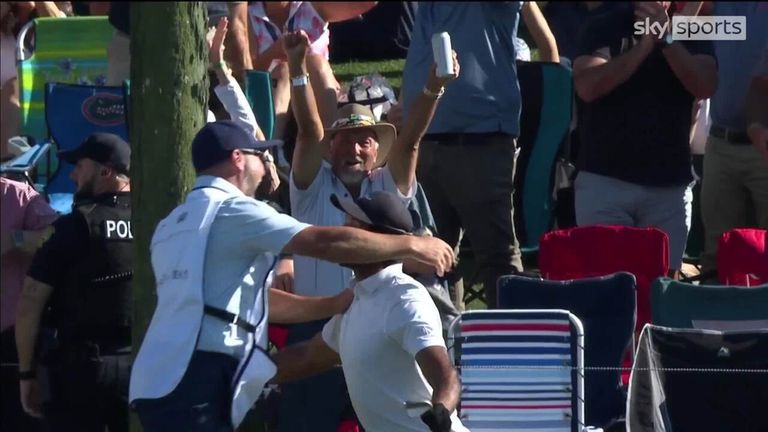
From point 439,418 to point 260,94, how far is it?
14.4 ft

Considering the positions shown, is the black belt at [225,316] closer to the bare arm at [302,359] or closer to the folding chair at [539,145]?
the bare arm at [302,359]

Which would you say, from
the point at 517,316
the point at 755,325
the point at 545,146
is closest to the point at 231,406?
the point at 517,316

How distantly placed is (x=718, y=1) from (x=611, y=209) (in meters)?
1.57

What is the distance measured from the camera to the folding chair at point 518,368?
22.2 feet

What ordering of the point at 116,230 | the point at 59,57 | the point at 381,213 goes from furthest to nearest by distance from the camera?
the point at 59,57
the point at 116,230
the point at 381,213

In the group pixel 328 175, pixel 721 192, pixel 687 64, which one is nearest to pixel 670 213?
pixel 721 192

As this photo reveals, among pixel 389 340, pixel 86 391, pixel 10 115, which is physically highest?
pixel 389 340

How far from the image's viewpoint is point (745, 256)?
7.47 meters

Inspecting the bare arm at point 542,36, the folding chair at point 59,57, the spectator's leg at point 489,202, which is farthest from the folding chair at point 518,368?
the folding chair at point 59,57

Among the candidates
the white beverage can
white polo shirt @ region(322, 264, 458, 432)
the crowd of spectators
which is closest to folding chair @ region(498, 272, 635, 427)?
the crowd of spectators

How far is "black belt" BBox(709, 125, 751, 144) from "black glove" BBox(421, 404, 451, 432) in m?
3.92

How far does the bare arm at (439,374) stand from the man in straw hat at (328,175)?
1696mm

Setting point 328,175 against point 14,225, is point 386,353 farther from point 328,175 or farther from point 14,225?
point 14,225

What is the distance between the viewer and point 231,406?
5.23 meters
